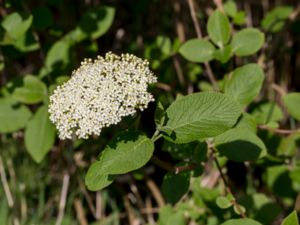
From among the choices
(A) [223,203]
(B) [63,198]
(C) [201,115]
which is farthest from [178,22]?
(C) [201,115]

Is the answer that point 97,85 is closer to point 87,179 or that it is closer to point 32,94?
point 87,179

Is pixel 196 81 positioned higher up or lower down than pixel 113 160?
lower down

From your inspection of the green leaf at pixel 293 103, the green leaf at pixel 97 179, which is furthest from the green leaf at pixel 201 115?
the green leaf at pixel 293 103

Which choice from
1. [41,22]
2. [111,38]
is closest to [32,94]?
[41,22]

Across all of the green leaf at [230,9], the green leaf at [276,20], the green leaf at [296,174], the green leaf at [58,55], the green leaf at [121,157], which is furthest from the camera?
the green leaf at [276,20]

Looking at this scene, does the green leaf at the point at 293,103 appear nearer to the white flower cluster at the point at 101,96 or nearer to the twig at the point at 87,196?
the white flower cluster at the point at 101,96

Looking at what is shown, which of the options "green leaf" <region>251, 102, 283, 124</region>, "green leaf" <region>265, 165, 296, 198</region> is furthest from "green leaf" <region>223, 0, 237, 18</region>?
"green leaf" <region>265, 165, 296, 198</region>
